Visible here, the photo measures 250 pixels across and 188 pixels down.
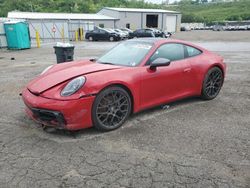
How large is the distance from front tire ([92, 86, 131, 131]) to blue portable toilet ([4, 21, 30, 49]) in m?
17.0

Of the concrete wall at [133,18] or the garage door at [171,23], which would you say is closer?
the concrete wall at [133,18]

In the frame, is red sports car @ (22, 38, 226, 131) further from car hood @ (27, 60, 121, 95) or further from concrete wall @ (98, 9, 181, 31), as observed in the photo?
concrete wall @ (98, 9, 181, 31)

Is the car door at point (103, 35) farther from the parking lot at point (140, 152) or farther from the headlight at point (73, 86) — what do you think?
the headlight at point (73, 86)

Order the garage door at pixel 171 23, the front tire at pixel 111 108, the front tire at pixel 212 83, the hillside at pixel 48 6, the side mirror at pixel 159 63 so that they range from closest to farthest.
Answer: the front tire at pixel 111 108 < the side mirror at pixel 159 63 < the front tire at pixel 212 83 < the garage door at pixel 171 23 < the hillside at pixel 48 6

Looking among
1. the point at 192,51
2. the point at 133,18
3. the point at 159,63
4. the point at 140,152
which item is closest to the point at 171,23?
the point at 133,18

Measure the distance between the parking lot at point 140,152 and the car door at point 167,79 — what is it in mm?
319

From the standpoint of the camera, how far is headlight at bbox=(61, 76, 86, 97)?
12.7 ft

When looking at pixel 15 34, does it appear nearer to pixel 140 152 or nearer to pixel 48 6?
pixel 140 152

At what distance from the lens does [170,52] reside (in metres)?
5.06

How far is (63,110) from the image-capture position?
3732mm

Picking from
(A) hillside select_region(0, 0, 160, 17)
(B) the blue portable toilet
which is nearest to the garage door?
(A) hillside select_region(0, 0, 160, 17)

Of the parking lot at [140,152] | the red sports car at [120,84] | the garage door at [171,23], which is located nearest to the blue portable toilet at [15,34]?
the parking lot at [140,152]

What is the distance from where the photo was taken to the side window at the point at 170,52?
4.82 metres

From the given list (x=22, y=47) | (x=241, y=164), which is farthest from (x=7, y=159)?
(x=22, y=47)
